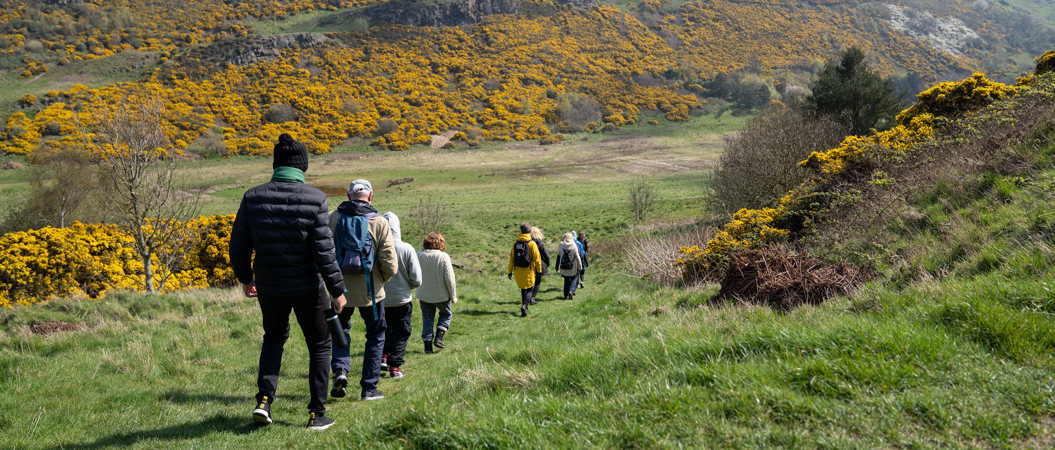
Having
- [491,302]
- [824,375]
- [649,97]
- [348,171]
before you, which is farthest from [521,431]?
[649,97]

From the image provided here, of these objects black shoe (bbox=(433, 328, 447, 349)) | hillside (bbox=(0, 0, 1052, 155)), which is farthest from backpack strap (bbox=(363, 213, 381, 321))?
hillside (bbox=(0, 0, 1052, 155))

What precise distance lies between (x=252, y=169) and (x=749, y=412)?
60588 millimetres

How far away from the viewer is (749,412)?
270 centimetres

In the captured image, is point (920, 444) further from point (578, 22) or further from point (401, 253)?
point (578, 22)

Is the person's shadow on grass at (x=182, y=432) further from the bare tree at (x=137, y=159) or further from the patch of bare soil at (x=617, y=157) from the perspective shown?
the patch of bare soil at (x=617, y=157)

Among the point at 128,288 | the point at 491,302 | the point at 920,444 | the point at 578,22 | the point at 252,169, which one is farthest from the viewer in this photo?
the point at 578,22

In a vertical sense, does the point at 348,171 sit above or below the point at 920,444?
below

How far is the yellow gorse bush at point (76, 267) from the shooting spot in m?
14.2

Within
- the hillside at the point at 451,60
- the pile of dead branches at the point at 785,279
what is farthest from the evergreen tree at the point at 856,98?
the hillside at the point at 451,60

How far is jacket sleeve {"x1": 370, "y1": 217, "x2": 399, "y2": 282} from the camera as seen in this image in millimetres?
5254

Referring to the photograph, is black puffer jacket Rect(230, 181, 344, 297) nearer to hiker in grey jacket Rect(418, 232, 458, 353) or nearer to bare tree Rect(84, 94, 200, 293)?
hiker in grey jacket Rect(418, 232, 458, 353)

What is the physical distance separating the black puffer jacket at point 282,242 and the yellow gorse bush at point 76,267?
1329 cm

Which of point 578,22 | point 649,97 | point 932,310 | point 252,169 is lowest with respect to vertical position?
point 252,169

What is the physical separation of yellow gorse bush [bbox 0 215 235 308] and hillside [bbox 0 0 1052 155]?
44785mm
